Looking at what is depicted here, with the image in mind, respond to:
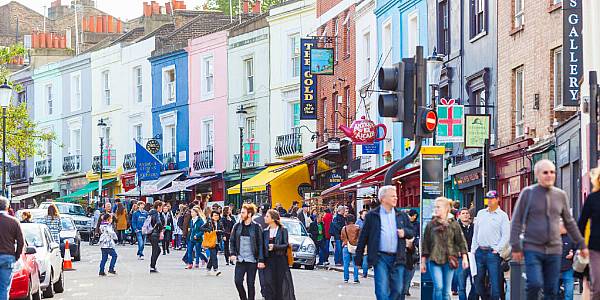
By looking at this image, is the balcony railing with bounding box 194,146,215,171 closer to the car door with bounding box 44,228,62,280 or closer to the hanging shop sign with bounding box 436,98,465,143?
the hanging shop sign with bounding box 436,98,465,143

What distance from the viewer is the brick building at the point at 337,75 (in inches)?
1993

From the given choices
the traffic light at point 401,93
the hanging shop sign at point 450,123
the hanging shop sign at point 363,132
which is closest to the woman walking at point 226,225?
the hanging shop sign at point 363,132

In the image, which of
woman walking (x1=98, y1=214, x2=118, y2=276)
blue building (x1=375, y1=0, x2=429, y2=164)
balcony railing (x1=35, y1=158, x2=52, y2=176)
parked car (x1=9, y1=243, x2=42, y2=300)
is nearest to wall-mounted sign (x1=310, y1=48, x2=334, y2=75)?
blue building (x1=375, y1=0, x2=429, y2=164)

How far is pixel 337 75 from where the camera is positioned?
172 feet

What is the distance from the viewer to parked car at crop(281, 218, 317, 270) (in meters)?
36.4

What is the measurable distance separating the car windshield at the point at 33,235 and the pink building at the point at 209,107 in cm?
3586

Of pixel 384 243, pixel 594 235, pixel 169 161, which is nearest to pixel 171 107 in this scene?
pixel 169 161

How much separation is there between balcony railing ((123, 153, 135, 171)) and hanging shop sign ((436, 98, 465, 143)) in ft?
121

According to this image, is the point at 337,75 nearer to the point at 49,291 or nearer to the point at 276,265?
the point at 49,291

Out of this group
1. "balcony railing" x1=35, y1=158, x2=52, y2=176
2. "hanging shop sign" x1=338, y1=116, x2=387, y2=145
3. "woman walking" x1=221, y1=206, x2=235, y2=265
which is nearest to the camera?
"woman walking" x1=221, y1=206, x2=235, y2=265

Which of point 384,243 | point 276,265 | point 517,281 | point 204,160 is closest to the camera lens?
point 384,243

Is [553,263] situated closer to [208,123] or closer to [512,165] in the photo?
[512,165]

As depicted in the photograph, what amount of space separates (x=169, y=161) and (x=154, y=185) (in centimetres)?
239

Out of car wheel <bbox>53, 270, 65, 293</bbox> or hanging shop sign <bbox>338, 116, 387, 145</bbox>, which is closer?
car wheel <bbox>53, 270, 65, 293</bbox>
